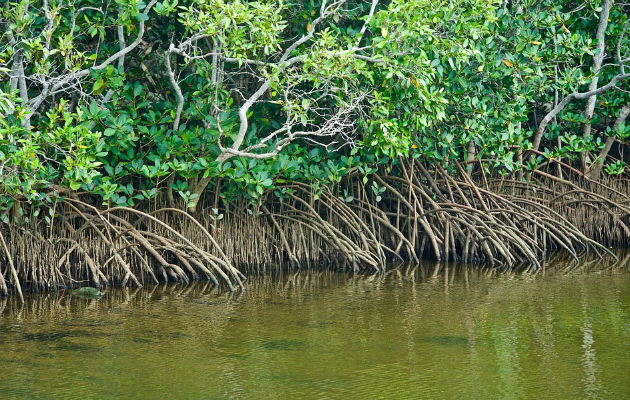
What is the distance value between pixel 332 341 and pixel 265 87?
242 centimetres

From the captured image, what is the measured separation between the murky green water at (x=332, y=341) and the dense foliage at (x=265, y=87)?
1.03m

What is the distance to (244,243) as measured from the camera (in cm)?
841

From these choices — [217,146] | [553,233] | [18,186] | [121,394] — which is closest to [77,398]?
[121,394]

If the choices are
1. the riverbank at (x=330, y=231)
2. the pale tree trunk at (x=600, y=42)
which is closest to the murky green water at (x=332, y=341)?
the riverbank at (x=330, y=231)

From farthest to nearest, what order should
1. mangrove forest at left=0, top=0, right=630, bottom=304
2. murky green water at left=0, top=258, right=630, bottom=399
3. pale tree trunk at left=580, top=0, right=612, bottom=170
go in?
pale tree trunk at left=580, top=0, right=612, bottom=170, mangrove forest at left=0, top=0, right=630, bottom=304, murky green water at left=0, top=258, right=630, bottom=399

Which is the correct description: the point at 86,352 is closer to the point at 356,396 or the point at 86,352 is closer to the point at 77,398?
the point at 77,398

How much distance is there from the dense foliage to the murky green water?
40.7 inches

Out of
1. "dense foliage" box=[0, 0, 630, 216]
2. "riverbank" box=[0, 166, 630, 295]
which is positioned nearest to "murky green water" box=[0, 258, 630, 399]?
"riverbank" box=[0, 166, 630, 295]

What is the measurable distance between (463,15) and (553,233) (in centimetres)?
286

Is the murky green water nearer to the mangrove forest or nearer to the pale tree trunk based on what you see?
the mangrove forest

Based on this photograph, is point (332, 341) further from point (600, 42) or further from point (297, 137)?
point (600, 42)

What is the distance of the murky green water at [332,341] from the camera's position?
463 cm

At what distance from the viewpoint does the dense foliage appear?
21.7 feet

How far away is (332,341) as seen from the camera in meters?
5.61
